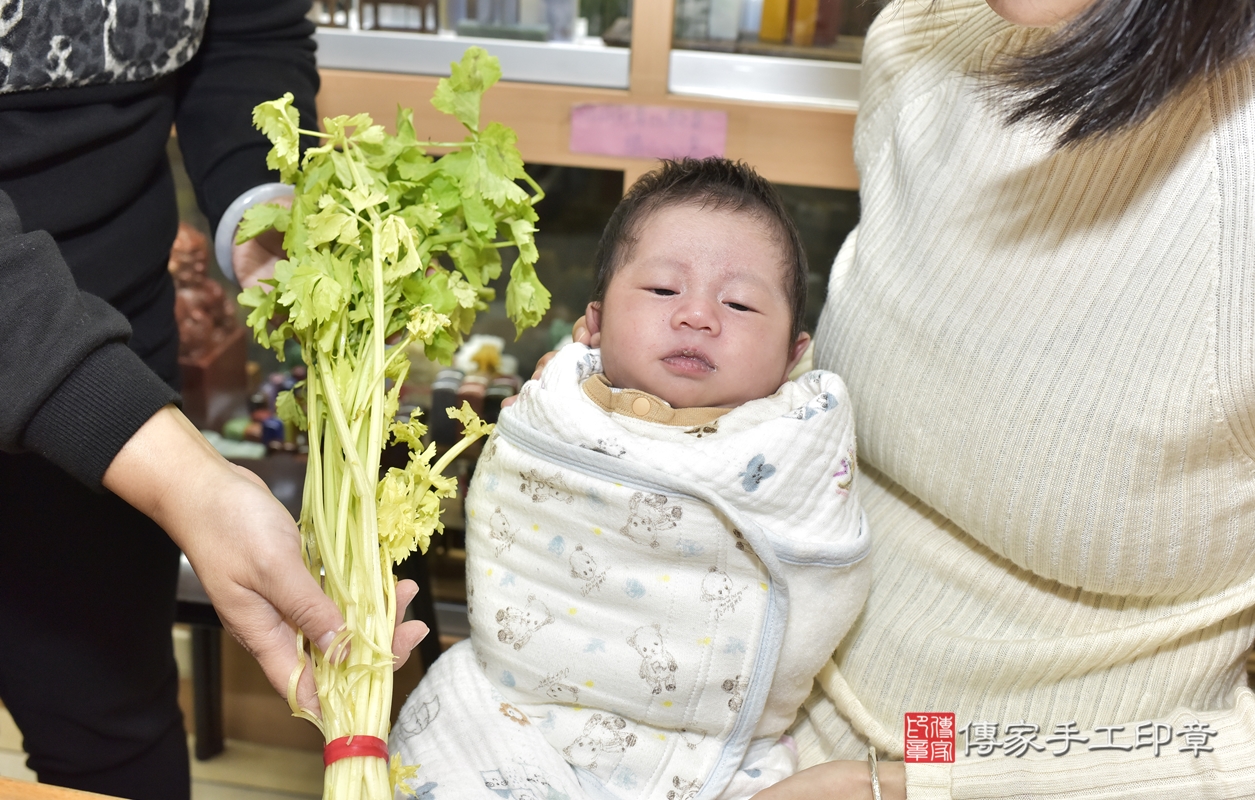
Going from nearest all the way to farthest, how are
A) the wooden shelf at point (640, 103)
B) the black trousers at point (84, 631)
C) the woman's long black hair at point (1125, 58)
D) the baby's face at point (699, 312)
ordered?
1. the woman's long black hair at point (1125, 58)
2. the baby's face at point (699, 312)
3. the black trousers at point (84, 631)
4. the wooden shelf at point (640, 103)

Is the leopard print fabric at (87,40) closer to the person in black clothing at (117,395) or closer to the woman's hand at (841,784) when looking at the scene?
the person in black clothing at (117,395)

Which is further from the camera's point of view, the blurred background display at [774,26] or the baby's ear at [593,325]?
the blurred background display at [774,26]

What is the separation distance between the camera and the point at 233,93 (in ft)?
4.06

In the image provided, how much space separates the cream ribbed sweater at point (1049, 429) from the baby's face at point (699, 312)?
97 millimetres

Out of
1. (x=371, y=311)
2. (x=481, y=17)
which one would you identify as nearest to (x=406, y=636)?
(x=371, y=311)

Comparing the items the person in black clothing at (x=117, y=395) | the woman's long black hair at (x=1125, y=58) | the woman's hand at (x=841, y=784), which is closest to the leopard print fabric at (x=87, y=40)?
the person in black clothing at (x=117, y=395)

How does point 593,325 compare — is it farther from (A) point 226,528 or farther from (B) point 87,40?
(B) point 87,40

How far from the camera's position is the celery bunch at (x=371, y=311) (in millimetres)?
835

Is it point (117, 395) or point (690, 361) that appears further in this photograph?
point (690, 361)

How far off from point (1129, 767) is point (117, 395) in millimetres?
935

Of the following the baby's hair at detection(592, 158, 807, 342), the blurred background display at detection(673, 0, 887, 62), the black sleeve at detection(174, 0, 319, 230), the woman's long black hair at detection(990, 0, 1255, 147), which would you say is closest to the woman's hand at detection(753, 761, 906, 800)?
the baby's hair at detection(592, 158, 807, 342)

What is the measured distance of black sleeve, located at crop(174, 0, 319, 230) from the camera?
1.21 m

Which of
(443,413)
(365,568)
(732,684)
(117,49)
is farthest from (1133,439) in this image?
(443,413)

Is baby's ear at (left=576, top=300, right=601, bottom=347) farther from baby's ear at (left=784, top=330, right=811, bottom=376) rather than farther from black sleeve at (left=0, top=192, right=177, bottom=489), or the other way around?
black sleeve at (left=0, top=192, right=177, bottom=489)
